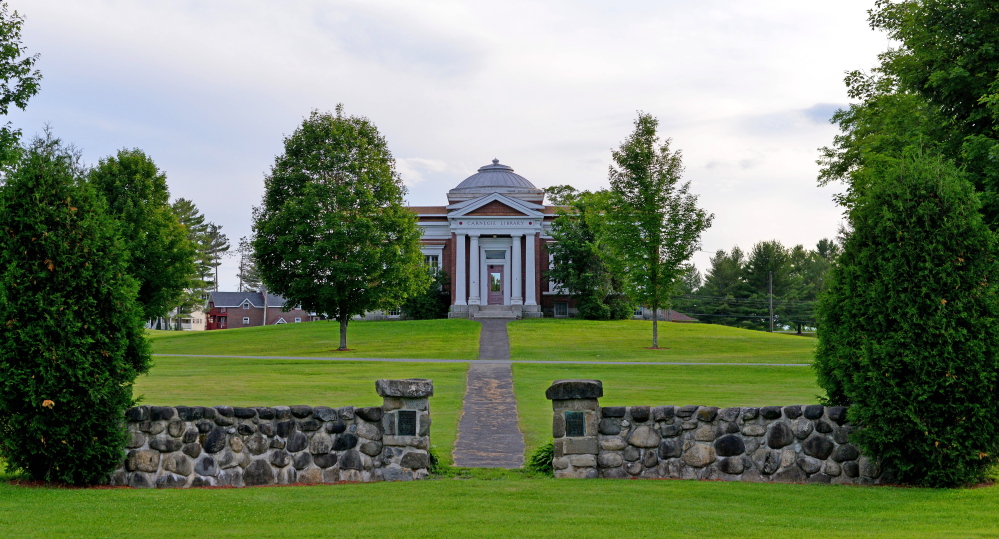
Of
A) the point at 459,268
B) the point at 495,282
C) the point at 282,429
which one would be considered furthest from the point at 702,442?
the point at 495,282

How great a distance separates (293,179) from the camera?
34625 mm

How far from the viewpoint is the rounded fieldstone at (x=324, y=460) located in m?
9.27

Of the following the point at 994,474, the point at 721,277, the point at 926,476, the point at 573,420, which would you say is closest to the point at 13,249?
the point at 573,420

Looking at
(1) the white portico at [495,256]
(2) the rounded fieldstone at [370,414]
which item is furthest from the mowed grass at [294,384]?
(1) the white portico at [495,256]

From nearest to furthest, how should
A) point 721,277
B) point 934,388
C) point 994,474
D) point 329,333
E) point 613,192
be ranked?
point 934,388 → point 994,474 → point 613,192 → point 329,333 → point 721,277

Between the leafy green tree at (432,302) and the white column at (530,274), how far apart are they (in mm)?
4958

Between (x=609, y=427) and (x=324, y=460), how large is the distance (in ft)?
10.7

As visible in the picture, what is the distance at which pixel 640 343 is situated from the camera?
116ft

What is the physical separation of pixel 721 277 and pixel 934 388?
71.9 meters

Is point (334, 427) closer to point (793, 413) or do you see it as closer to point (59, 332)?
point (59, 332)

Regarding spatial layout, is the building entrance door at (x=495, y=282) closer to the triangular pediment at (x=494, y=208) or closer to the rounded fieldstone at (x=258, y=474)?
the triangular pediment at (x=494, y=208)

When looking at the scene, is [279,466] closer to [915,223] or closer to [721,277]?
[915,223]

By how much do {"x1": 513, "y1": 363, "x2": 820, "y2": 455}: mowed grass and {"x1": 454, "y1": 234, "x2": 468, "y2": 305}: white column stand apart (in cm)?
2472

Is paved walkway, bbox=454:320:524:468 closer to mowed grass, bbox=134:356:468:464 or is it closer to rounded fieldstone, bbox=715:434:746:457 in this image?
mowed grass, bbox=134:356:468:464
